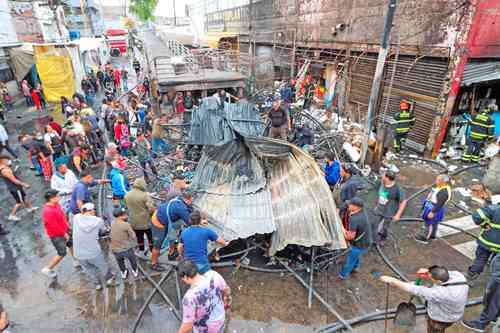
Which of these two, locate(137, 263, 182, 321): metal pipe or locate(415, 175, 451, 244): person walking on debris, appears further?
locate(415, 175, 451, 244): person walking on debris

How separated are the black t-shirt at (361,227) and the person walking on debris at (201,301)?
7.55ft

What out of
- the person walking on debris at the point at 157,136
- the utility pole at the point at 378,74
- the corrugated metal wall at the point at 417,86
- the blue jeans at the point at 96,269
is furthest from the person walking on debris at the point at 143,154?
the corrugated metal wall at the point at 417,86

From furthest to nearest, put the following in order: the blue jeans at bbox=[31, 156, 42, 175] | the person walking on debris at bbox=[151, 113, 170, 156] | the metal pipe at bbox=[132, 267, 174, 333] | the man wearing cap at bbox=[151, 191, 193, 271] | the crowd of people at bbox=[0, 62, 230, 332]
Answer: the person walking on debris at bbox=[151, 113, 170, 156] → the blue jeans at bbox=[31, 156, 42, 175] → the man wearing cap at bbox=[151, 191, 193, 271] → the metal pipe at bbox=[132, 267, 174, 333] → the crowd of people at bbox=[0, 62, 230, 332]

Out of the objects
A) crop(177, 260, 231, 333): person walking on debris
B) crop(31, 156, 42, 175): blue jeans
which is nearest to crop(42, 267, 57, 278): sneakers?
crop(177, 260, 231, 333): person walking on debris

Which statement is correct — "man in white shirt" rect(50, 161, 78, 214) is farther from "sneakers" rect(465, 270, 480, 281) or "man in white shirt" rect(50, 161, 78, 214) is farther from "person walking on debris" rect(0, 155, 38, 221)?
"sneakers" rect(465, 270, 480, 281)

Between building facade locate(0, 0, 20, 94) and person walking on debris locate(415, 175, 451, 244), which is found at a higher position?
building facade locate(0, 0, 20, 94)

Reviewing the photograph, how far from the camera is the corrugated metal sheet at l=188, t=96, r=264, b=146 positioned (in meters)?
8.22

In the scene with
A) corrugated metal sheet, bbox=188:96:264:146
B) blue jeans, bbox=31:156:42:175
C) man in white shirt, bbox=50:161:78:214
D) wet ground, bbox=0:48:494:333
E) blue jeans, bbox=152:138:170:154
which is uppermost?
corrugated metal sheet, bbox=188:96:264:146

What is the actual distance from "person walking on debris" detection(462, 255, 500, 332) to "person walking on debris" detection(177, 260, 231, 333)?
343 centimetres

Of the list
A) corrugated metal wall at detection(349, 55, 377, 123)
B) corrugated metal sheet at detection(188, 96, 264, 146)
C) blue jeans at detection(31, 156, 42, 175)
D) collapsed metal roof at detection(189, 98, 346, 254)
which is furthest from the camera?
corrugated metal wall at detection(349, 55, 377, 123)

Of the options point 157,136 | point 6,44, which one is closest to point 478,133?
point 157,136

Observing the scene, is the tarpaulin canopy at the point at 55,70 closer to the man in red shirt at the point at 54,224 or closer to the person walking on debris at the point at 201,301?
the man in red shirt at the point at 54,224

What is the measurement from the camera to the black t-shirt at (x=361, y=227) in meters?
4.31

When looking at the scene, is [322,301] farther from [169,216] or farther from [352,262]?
[169,216]
